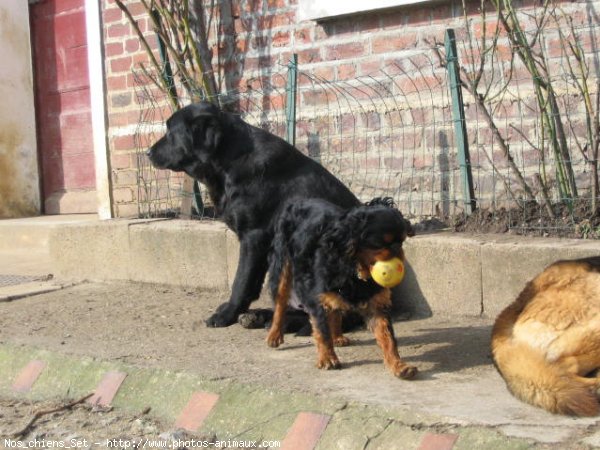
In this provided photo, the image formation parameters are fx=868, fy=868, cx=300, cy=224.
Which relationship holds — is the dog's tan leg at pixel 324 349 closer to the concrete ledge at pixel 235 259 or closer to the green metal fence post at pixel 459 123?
the concrete ledge at pixel 235 259

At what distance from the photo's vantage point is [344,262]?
4.28 meters

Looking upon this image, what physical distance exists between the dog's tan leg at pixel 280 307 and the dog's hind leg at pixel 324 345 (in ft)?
1.65

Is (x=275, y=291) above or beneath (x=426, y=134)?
beneath

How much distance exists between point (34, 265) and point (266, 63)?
9.95 ft

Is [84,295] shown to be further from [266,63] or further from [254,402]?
[254,402]

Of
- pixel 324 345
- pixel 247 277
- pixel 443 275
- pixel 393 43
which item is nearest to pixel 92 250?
pixel 247 277

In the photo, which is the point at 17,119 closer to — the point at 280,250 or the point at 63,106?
the point at 63,106

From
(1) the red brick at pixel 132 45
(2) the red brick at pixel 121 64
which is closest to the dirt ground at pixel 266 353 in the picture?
(2) the red brick at pixel 121 64

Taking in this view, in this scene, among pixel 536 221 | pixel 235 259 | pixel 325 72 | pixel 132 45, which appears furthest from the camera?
pixel 132 45

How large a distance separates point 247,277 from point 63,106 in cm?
569

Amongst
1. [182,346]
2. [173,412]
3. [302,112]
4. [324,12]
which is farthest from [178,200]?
[173,412]

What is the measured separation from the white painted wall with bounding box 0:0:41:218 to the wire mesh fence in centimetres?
318

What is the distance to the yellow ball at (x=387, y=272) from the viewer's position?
412cm

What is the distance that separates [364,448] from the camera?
11.8 ft
